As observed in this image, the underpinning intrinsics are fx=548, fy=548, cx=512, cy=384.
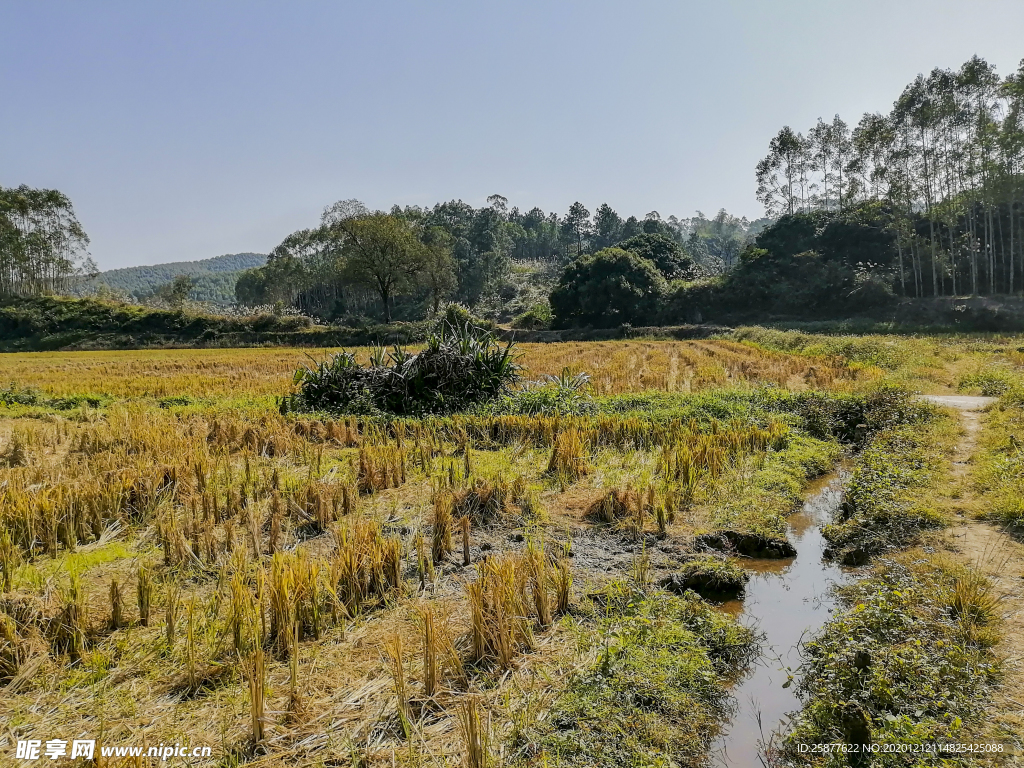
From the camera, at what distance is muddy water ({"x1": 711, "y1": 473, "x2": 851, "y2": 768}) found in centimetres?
284

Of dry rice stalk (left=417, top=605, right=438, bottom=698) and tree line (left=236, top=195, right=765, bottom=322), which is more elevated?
tree line (left=236, top=195, right=765, bottom=322)

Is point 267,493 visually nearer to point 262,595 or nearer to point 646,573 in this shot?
point 262,595

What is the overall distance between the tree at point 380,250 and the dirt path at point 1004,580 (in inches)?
1715

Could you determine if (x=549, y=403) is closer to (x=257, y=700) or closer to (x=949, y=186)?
(x=257, y=700)

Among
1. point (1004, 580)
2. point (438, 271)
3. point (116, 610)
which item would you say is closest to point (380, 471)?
point (116, 610)

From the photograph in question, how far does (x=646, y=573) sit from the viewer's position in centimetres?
418

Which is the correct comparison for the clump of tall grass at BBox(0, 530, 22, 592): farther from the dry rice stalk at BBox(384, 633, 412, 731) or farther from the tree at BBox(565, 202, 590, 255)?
the tree at BBox(565, 202, 590, 255)

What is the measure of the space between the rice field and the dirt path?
49.3 inches

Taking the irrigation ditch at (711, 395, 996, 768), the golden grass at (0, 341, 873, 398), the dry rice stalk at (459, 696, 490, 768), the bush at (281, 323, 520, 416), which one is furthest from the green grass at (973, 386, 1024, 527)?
the bush at (281, 323, 520, 416)

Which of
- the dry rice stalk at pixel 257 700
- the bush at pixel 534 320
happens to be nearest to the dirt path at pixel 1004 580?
the dry rice stalk at pixel 257 700

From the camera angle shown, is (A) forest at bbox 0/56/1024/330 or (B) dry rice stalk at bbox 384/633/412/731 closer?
(B) dry rice stalk at bbox 384/633/412/731

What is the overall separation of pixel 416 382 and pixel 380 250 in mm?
37828

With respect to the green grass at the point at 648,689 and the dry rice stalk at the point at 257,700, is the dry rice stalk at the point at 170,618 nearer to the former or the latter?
the dry rice stalk at the point at 257,700

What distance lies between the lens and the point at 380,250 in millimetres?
45906
